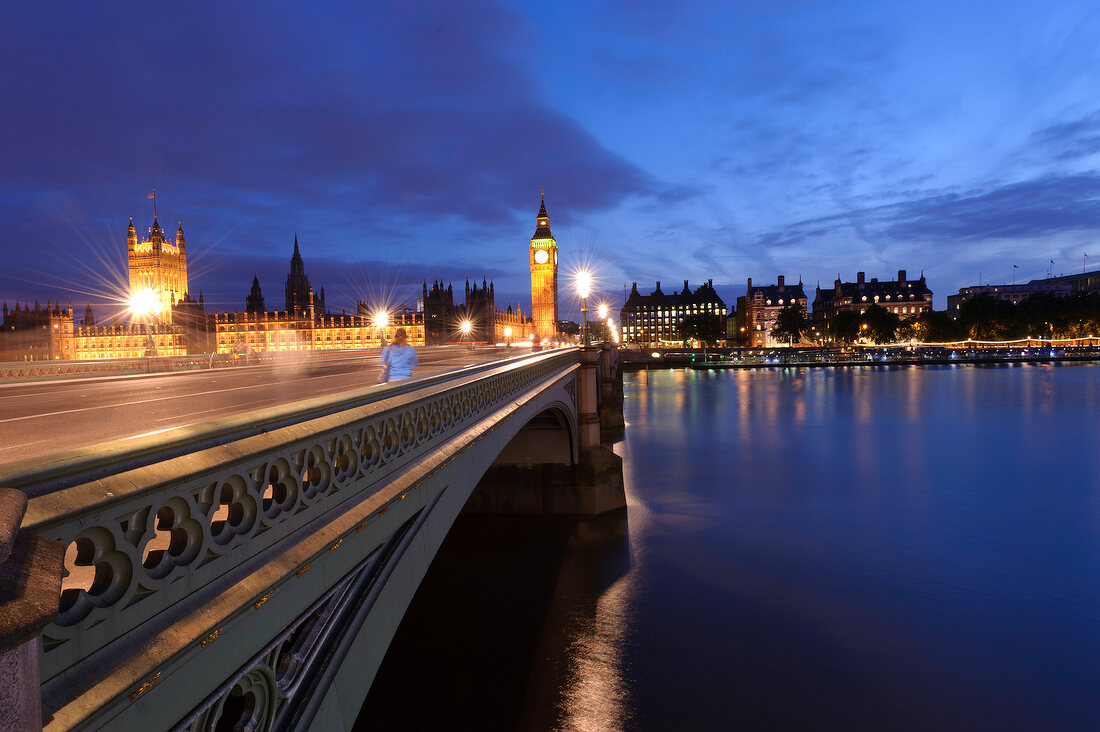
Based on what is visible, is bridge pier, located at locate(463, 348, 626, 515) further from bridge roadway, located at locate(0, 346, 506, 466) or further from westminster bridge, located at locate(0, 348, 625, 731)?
westminster bridge, located at locate(0, 348, 625, 731)

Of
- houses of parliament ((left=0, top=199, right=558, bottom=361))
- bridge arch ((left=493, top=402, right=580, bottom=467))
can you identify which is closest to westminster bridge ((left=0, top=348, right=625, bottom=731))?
bridge arch ((left=493, top=402, right=580, bottom=467))

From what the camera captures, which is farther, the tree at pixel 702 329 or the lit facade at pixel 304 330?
the tree at pixel 702 329

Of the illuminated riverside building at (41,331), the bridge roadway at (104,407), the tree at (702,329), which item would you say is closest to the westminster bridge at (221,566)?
the bridge roadway at (104,407)

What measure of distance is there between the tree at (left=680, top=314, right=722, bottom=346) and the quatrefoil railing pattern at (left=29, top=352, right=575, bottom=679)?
177892 millimetres

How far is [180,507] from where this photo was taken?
290 centimetres

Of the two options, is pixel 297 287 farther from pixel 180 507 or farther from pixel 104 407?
pixel 180 507

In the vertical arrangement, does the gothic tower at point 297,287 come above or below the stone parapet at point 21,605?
above

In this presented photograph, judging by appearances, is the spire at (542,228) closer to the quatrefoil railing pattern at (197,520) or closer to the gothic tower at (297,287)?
the gothic tower at (297,287)

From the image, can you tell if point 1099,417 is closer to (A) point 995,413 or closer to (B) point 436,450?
(A) point 995,413

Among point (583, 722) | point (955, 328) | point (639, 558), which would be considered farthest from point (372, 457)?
point (955, 328)

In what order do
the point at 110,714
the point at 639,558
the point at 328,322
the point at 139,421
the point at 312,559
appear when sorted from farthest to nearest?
the point at 328,322 < the point at 639,558 < the point at 139,421 < the point at 312,559 < the point at 110,714

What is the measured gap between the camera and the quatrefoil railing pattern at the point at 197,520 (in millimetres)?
2334

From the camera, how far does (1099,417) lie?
2435 inches

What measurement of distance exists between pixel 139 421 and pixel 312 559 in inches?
278
